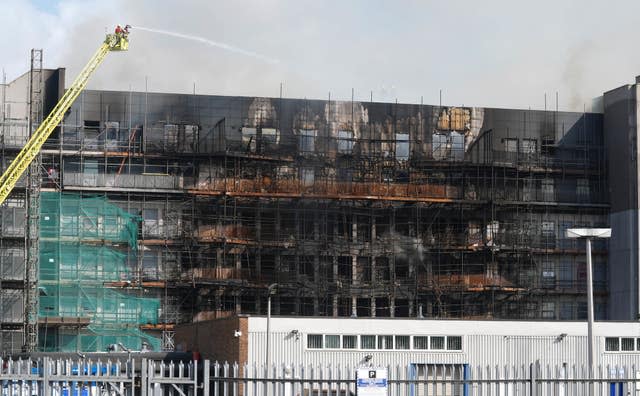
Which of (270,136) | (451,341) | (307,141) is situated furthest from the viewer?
(307,141)

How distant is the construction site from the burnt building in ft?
0.41

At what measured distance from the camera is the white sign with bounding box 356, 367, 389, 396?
28.2 m

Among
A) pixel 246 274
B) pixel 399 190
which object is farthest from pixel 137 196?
pixel 399 190

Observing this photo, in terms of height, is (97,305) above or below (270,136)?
below

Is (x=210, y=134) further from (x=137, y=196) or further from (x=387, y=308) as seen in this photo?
(x=387, y=308)

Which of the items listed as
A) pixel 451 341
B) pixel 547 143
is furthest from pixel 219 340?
pixel 547 143

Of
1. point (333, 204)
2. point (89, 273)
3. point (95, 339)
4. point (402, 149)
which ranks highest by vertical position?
point (402, 149)

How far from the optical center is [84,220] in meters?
87.6

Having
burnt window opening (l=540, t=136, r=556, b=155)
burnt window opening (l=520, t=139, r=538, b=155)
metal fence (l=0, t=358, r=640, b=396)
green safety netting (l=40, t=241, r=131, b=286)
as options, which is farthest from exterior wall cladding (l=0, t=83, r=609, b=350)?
metal fence (l=0, t=358, r=640, b=396)

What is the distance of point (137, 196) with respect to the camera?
8944 centimetres

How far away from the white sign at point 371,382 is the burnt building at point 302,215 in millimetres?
58274

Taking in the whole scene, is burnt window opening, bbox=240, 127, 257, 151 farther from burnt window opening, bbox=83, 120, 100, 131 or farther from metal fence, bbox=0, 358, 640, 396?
metal fence, bbox=0, 358, 640, 396

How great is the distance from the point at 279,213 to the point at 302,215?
157 cm

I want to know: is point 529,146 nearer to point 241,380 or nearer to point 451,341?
point 451,341
